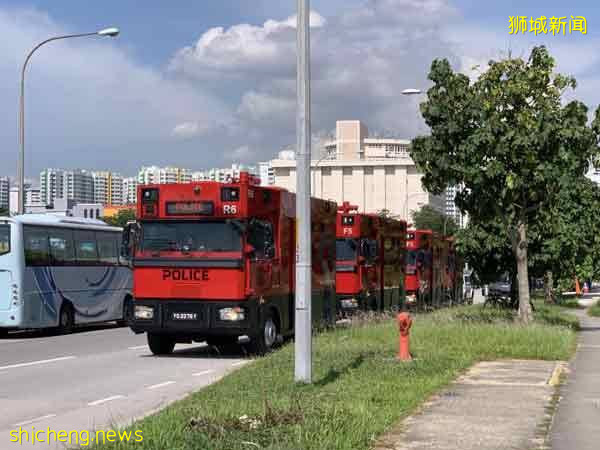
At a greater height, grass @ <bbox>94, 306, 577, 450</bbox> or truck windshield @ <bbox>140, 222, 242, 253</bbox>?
truck windshield @ <bbox>140, 222, 242, 253</bbox>

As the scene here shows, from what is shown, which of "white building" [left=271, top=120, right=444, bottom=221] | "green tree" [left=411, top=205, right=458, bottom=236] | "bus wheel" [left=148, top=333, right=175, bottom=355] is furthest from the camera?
"white building" [left=271, top=120, right=444, bottom=221]

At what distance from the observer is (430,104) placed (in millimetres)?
21922

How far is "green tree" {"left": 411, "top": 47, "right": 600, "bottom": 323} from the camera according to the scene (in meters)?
20.7

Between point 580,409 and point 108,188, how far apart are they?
16396 centimetres

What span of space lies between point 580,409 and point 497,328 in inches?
325

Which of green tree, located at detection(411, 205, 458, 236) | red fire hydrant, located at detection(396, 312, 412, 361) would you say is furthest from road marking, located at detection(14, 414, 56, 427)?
green tree, located at detection(411, 205, 458, 236)

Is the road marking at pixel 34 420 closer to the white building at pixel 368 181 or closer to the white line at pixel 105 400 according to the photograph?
the white line at pixel 105 400

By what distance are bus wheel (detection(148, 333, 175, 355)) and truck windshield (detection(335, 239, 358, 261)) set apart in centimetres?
935

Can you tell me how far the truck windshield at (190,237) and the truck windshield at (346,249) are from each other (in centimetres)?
1040

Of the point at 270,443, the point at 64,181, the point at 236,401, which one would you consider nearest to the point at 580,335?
the point at 236,401

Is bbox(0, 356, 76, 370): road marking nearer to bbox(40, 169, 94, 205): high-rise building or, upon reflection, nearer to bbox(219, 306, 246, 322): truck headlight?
bbox(219, 306, 246, 322): truck headlight

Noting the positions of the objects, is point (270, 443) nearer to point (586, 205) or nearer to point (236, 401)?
point (236, 401)

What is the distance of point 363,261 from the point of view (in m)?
27.1

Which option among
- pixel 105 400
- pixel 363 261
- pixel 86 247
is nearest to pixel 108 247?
pixel 86 247
